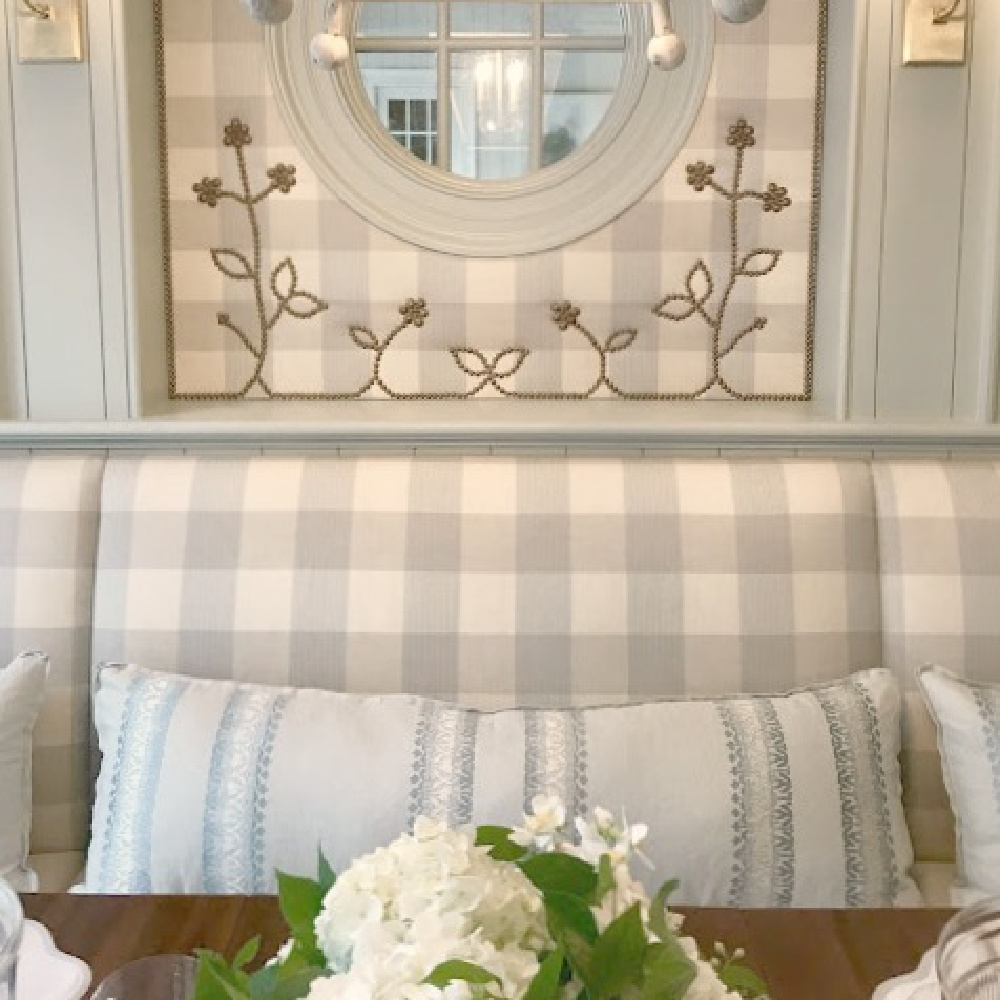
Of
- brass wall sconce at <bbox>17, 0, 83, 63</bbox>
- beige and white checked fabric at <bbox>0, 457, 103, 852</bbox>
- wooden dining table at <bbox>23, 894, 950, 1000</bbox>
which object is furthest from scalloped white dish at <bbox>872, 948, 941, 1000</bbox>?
brass wall sconce at <bbox>17, 0, 83, 63</bbox>

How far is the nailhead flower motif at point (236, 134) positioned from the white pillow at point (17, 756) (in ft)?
2.85

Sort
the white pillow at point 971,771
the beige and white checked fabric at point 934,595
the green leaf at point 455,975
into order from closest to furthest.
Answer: the green leaf at point 455,975 < the white pillow at point 971,771 < the beige and white checked fabric at point 934,595

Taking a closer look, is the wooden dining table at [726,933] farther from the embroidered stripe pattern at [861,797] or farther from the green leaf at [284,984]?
the green leaf at [284,984]

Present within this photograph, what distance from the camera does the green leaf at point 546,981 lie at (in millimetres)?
703

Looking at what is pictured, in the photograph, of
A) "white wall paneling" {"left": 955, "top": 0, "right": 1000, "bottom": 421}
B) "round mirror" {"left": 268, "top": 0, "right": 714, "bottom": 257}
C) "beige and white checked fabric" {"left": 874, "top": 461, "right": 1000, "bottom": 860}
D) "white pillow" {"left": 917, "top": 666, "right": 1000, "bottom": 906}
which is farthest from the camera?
"round mirror" {"left": 268, "top": 0, "right": 714, "bottom": 257}

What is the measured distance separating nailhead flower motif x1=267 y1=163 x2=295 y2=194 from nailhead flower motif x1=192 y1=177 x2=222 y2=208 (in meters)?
0.08

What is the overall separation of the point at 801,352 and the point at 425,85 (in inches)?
28.9

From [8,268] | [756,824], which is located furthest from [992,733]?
[8,268]

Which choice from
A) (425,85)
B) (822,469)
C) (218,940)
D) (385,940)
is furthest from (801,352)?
(385,940)

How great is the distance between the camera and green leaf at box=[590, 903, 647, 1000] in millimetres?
745

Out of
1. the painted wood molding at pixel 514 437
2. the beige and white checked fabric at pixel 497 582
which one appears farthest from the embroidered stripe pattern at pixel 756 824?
the painted wood molding at pixel 514 437

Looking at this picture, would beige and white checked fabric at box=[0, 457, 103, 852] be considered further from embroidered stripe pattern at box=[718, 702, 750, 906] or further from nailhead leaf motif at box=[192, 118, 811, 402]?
embroidered stripe pattern at box=[718, 702, 750, 906]

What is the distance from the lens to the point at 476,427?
79.8 inches

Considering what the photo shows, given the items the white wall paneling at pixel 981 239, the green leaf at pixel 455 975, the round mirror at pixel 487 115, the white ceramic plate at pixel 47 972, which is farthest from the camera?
the round mirror at pixel 487 115
